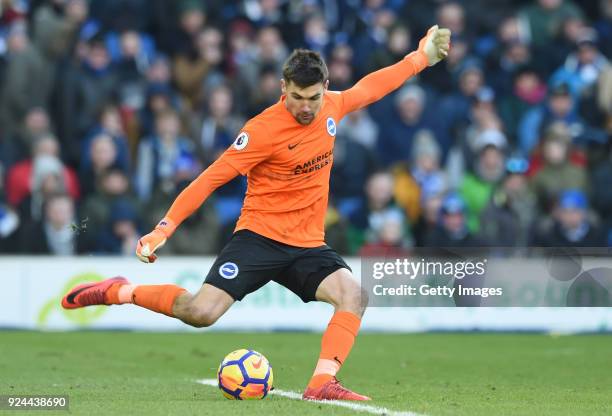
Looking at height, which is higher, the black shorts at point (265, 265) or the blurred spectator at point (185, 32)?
the blurred spectator at point (185, 32)

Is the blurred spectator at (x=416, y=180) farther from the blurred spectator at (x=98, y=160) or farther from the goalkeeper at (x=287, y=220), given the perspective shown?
the goalkeeper at (x=287, y=220)

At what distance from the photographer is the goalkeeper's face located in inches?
340

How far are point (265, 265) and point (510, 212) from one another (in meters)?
7.62

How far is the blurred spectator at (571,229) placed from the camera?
51.0ft

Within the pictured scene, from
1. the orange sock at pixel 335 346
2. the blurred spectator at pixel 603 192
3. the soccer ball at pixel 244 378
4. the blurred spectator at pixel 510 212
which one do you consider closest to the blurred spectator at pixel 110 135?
the blurred spectator at pixel 510 212

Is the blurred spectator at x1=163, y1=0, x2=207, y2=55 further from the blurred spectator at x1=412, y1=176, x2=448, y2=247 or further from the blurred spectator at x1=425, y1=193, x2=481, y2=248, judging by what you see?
the blurred spectator at x1=425, y1=193, x2=481, y2=248

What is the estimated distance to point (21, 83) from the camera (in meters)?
16.9

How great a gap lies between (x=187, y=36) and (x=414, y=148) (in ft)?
11.8

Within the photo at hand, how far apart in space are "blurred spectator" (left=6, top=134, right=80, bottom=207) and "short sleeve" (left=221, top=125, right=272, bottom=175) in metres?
7.76

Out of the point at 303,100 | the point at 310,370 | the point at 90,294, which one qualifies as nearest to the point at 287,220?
the point at 303,100

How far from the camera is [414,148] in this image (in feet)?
57.2

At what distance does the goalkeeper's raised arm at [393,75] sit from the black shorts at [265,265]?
1110 mm

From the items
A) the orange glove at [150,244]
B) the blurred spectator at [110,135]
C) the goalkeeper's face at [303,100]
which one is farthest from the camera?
the blurred spectator at [110,135]

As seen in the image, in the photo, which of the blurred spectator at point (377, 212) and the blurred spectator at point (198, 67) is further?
the blurred spectator at point (198, 67)
